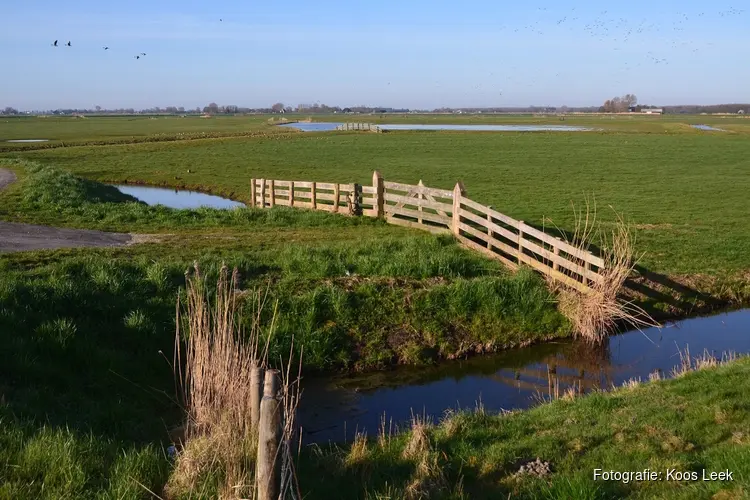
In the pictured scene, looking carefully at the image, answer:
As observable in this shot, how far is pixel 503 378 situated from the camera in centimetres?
1214

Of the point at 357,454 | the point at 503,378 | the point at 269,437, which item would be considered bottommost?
the point at 503,378

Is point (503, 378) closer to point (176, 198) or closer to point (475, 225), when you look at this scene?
point (475, 225)

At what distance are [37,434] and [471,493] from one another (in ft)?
12.9

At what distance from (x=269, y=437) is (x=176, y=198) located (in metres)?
31.3

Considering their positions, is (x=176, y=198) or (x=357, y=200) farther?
(x=176, y=198)

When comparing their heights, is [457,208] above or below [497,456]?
above

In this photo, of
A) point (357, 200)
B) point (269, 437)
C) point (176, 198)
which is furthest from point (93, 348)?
point (176, 198)

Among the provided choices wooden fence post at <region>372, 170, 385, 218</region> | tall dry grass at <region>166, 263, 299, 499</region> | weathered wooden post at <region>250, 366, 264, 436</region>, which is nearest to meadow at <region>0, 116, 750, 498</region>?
tall dry grass at <region>166, 263, 299, 499</region>

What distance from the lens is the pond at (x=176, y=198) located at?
103 feet

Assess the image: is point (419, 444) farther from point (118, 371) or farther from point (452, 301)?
point (452, 301)

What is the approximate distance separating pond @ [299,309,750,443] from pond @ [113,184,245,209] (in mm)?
19457

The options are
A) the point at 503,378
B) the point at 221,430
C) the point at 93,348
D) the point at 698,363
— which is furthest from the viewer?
the point at 503,378

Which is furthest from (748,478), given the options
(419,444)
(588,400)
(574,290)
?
(574,290)

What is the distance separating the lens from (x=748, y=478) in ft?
17.1
